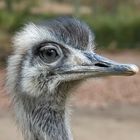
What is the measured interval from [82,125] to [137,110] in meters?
1.16

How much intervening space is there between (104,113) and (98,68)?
5.40 meters

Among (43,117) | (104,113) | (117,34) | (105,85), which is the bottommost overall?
(43,117)

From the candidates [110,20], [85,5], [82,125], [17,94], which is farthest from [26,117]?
[85,5]

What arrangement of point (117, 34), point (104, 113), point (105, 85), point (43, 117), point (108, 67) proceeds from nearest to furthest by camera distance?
point (108, 67)
point (43, 117)
point (104, 113)
point (105, 85)
point (117, 34)

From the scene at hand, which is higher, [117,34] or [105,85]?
[117,34]

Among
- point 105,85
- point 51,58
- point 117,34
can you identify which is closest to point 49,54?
point 51,58

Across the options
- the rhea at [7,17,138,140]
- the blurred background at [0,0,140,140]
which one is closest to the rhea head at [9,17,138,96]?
the rhea at [7,17,138,140]

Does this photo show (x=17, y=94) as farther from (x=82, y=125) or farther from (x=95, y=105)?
(x=95, y=105)

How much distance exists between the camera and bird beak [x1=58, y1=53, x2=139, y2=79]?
2838 mm

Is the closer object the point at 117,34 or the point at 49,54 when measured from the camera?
the point at 49,54

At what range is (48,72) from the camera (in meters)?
3.04

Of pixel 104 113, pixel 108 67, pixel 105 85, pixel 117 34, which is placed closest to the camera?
pixel 108 67

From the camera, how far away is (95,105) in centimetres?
895

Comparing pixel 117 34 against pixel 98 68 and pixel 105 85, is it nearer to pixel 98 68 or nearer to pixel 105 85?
pixel 105 85
